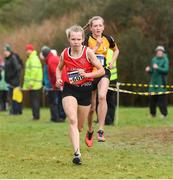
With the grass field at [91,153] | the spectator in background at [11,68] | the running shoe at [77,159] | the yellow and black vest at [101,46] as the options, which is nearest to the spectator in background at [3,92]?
the spectator in background at [11,68]

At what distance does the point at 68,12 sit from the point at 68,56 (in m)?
26.5

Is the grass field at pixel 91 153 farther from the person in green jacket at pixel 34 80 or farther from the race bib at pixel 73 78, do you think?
the person in green jacket at pixel 34 80

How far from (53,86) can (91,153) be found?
7.51m

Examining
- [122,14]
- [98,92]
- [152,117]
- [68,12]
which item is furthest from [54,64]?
[68,12]

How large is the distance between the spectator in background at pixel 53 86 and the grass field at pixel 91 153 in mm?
2269

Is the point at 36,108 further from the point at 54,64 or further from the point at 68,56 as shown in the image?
the point at 68,56

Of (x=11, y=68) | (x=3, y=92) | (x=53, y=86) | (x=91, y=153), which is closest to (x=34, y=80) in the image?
(x=53, y=86)

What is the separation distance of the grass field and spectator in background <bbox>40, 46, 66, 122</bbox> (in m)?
2.27

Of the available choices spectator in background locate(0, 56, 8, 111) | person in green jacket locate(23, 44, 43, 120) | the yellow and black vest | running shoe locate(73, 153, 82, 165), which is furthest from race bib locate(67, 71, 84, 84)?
spectator in background locate(0, 56, 8, 111)

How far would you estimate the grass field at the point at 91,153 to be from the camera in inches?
347

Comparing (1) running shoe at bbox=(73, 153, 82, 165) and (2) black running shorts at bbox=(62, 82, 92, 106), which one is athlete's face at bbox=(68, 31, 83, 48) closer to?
(2) black running shorts at bbox=(62, 82, 92, 106)

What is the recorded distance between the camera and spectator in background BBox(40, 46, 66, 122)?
58.2ft

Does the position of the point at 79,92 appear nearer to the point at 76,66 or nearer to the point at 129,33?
the point at 76,66

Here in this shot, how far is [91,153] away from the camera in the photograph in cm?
1080
